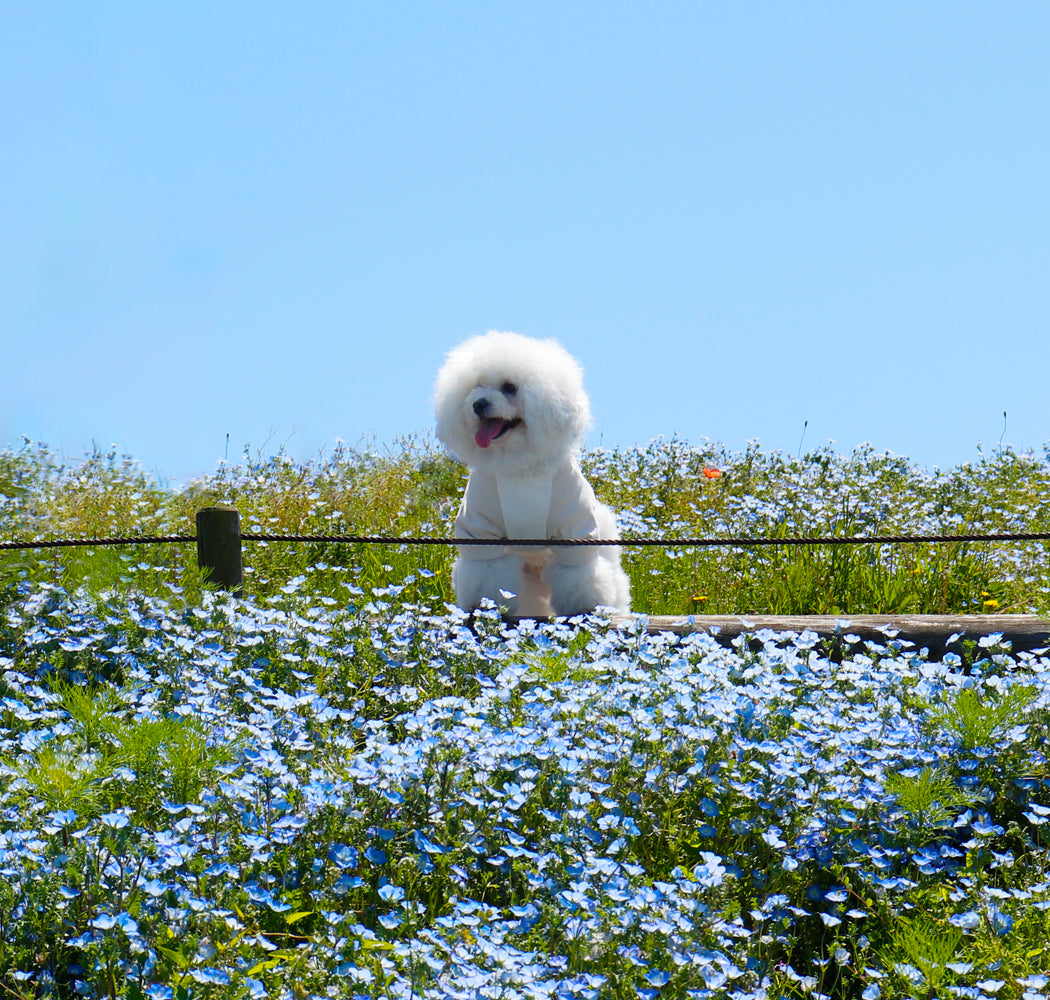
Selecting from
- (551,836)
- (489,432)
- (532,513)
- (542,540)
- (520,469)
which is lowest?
(551,836)

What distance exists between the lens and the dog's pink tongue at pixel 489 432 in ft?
17.5

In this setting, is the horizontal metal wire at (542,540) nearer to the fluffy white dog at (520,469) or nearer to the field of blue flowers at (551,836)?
the fluffy white dog at (520,469)

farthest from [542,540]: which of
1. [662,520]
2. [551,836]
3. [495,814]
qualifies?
[662,520]

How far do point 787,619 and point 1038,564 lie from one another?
3.55 m

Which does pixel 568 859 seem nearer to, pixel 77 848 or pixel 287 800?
pixel 287 800

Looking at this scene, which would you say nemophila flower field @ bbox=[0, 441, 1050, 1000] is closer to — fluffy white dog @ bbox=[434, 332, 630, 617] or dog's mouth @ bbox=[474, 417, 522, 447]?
fluffy white dog @ bbox=[434, 332, 630, 617]

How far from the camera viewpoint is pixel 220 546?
5.69 m

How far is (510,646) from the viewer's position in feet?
14.7

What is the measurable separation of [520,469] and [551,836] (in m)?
2.67

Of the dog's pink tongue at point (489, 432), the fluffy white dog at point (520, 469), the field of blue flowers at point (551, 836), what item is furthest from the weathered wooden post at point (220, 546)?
the field of blue flowers at point (551, 836)

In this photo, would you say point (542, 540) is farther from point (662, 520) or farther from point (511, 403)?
point (662, 520)

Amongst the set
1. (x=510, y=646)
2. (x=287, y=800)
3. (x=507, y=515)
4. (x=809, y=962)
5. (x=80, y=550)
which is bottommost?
(x=809, y=962)

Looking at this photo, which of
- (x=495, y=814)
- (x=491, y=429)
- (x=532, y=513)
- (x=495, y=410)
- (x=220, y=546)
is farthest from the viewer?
(x=220, y=546)

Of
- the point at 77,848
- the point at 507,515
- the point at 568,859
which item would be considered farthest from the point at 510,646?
the point at 77,848
